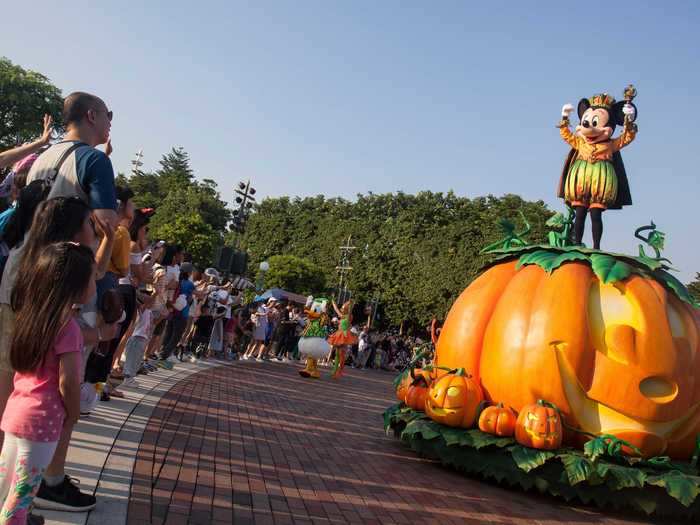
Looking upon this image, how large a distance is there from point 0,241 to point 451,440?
431 centimetres

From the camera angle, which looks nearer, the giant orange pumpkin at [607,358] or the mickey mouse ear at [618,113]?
the giant orange pumpkin at [607,358]

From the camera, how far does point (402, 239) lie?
45.9m

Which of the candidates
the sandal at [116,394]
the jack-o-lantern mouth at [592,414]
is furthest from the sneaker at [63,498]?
the jack-o-lantern mouth at [592,414]

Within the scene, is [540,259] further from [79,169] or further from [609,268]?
[79,169]

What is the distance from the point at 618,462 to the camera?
5789 mm

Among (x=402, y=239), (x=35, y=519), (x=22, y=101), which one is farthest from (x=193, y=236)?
(x=35, y=519)

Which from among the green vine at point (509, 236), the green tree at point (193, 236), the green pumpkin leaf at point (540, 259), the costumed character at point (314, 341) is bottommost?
the costumed character at point (314, 341)

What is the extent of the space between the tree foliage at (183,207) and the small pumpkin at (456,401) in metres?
37.1

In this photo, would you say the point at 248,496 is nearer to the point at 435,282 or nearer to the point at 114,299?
the point at 114,299

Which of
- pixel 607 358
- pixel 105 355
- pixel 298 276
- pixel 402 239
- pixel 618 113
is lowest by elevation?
pixel 105 355

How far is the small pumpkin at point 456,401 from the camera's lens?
6.37 metres

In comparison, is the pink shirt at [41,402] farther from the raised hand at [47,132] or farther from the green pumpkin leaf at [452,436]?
the green pumpkin leaf at [452,436]

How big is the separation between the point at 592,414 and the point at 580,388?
10.2 inches

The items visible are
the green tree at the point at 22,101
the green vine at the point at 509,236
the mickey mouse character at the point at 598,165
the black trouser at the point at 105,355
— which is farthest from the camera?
the green tree at the point at 22,101
